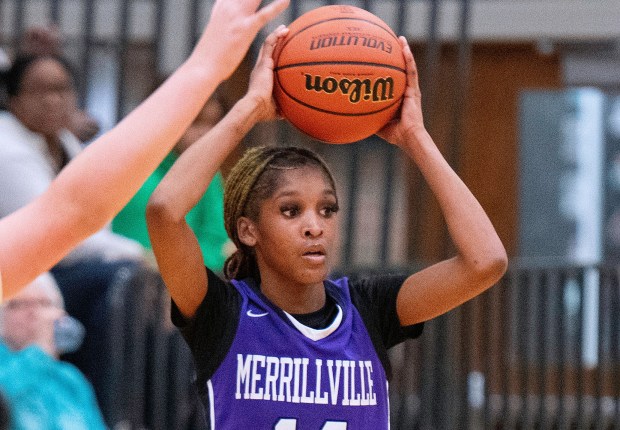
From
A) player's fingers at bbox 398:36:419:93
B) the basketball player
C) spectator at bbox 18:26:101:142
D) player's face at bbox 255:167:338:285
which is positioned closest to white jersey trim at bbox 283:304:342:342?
player's face at bbox 255:167:338:285

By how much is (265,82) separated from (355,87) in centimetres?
24

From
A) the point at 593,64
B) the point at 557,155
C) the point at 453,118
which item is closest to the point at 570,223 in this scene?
the point at 557,155

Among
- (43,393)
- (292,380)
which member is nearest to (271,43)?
(292,380)

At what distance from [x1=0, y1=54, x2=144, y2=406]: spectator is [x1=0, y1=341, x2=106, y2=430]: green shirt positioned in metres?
0.70

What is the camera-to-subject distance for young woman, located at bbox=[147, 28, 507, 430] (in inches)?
108

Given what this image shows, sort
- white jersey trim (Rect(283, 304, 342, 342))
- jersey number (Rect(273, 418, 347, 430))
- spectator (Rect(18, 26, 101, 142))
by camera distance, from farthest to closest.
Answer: spectator (Rect(18, 26, 101, 142)) < white jersey trim (Rect(283, 304, 342, 342)) < jersey number (Rect(273, 418, 347, 430))

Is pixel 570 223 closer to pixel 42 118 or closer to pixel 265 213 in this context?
pixel 42 118

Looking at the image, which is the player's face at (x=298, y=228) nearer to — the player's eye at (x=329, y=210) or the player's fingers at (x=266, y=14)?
the player's eye at (x=329, y=210)

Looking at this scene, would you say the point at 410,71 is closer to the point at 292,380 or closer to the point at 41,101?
the point at 292,380

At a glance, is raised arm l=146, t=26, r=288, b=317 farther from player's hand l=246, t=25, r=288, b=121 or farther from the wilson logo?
the wilson logo

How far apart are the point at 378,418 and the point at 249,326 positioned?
390 mm

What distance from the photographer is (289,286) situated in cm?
296

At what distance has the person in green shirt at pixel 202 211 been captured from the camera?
16.2ft

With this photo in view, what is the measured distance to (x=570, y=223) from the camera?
8.62 metres
